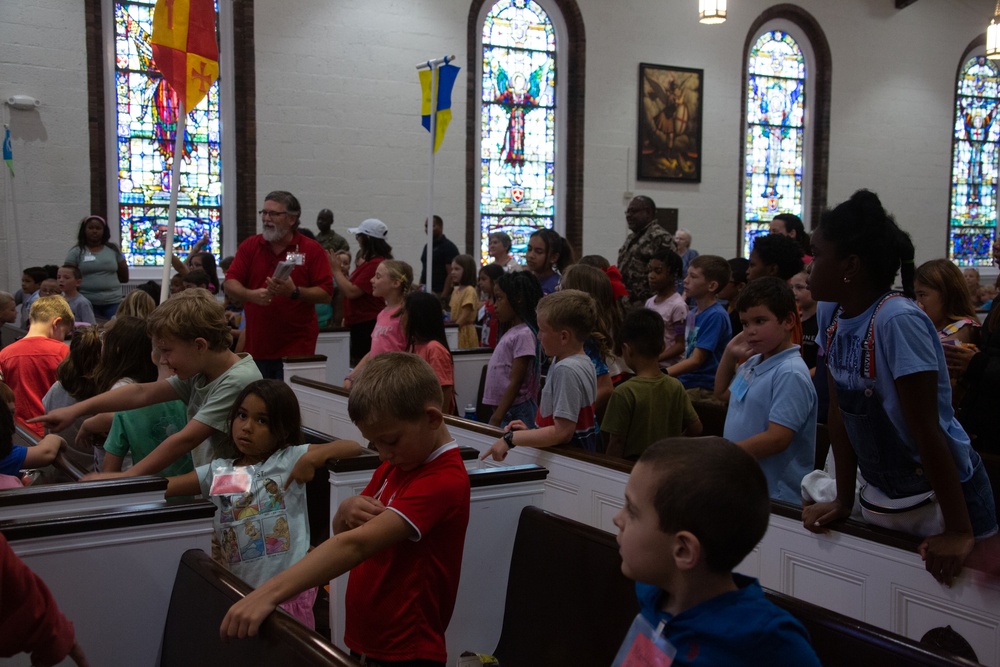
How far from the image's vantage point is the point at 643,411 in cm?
370

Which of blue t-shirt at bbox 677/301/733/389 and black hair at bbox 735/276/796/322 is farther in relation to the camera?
blue t-shirt at bbox 677/301/733/389

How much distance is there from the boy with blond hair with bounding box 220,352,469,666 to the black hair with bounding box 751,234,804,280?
3144 millimetres

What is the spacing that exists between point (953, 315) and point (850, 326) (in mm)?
2331

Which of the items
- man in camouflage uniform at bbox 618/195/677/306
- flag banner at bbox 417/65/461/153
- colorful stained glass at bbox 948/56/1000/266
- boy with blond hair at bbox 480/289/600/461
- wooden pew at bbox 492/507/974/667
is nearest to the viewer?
wooden pew at bbox 492/507/974/667

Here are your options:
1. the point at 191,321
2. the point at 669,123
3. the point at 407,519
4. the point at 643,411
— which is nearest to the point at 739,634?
the point at 407,519

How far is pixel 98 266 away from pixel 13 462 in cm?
649

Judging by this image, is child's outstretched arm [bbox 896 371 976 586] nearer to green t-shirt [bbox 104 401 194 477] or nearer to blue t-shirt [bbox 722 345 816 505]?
blue t-shirt [bbox 722 345 816 505]

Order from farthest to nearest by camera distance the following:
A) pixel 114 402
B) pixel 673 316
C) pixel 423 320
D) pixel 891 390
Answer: pixel 673 316
pixel 423 320
pixel 114 402
pixel 891 390

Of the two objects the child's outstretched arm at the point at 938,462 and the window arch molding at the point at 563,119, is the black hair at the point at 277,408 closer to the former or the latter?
the child's outstretched arm at the point at 938,462

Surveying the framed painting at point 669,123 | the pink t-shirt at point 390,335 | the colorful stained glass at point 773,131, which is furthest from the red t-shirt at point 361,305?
the colorful stained glass at point 773,131

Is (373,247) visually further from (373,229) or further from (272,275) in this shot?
(272,275)

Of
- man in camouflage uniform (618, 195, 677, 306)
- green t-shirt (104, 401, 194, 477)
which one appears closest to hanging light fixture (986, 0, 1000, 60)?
man in camouflage uniform (618, 195, 677, 306)

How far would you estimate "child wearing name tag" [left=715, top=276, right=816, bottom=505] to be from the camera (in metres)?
2.86

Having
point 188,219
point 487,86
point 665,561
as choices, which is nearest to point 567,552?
point 665,561
